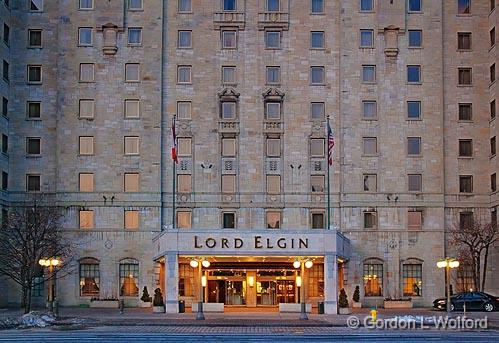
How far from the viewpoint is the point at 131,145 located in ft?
255

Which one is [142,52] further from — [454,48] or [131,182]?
[454,48]

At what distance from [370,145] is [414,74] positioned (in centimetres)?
714

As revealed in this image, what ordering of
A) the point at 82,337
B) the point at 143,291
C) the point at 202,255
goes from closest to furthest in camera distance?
the point at 82,337 → the point at 202,255 → the point at 143,291

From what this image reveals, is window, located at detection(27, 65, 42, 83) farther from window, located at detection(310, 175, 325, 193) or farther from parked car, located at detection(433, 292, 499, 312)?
parked car, located at detection(433, 292, 499, 312)

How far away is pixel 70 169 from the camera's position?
77.3 metres

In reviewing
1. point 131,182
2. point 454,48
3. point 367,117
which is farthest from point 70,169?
point 454,48

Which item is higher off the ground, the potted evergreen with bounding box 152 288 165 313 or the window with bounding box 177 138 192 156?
the window with bounding box 177 138 192 156

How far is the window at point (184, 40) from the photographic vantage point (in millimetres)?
78438

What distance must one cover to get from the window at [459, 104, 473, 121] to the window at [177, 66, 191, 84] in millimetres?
23189

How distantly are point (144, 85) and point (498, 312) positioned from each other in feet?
111

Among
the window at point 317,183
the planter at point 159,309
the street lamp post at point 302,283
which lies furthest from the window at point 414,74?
the planter at point 159,309

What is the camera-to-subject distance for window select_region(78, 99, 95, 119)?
77.8 m

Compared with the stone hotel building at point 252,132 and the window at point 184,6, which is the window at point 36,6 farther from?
the window at point 184,6

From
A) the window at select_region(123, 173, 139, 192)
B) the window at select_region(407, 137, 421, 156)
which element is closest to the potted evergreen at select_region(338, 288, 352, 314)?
the window at select_region(407, 137, 421, 156)
